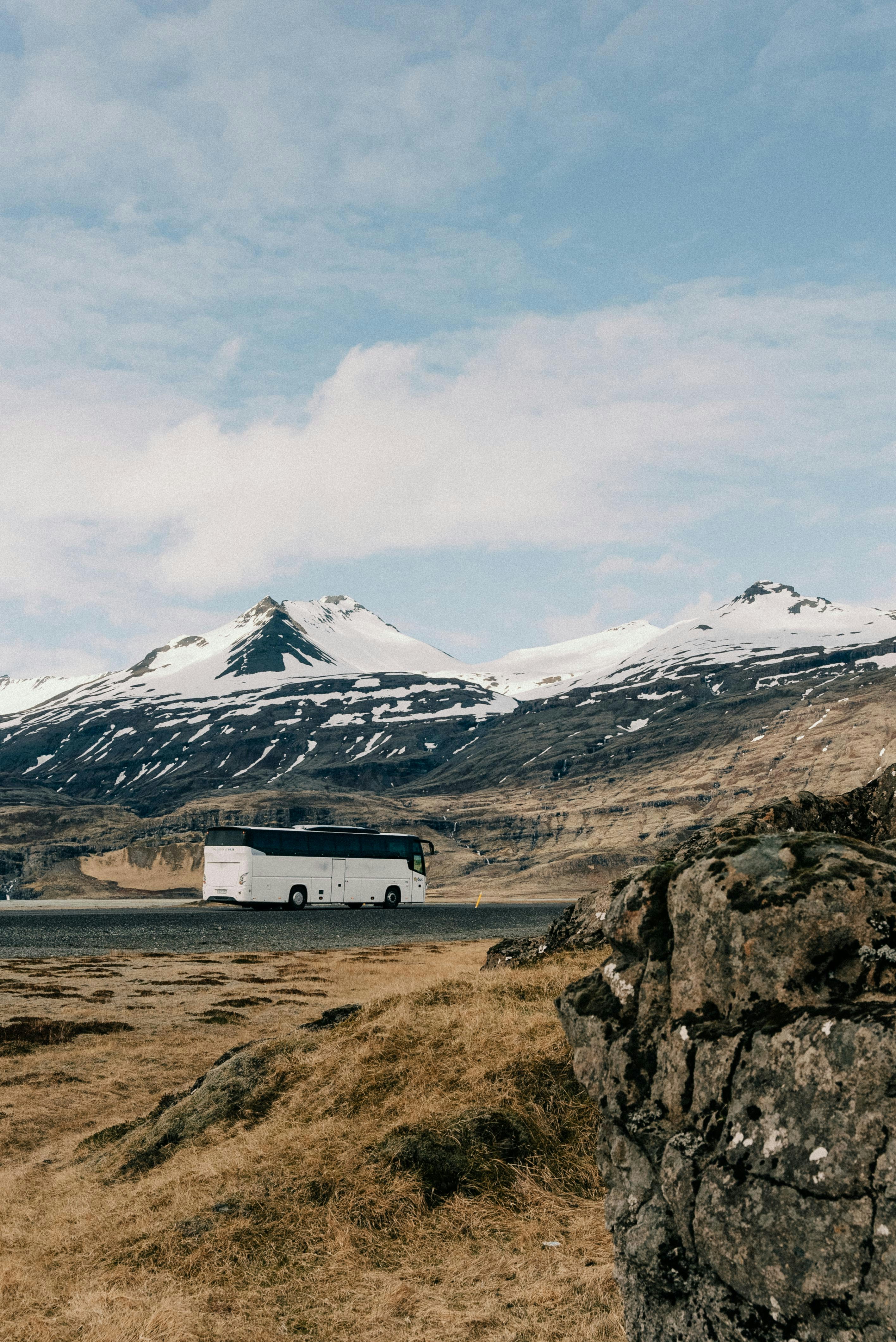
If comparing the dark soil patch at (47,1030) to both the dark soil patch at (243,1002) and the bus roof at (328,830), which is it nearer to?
Answer: the dark soil patch at (243,1002)

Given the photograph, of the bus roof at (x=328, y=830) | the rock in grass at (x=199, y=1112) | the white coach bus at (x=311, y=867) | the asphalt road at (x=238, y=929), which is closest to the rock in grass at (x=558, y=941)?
the rock in grass at (x=199, y=1112)

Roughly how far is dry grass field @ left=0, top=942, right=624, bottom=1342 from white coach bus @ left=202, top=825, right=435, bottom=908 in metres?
51.2

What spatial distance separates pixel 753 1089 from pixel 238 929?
5634 centimetres

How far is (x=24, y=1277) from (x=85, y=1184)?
2.93m

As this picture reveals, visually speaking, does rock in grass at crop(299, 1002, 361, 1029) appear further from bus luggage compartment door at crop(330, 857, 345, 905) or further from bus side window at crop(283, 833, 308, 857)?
bus luggage compartment door at crop(330, 857, 345, 905)

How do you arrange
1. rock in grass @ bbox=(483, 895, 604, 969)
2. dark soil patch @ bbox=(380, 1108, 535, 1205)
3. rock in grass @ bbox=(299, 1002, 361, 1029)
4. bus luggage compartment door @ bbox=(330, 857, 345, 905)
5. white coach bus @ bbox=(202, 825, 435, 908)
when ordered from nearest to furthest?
dark soil patch @ bbox=(380, 1108, 535, 1205)
rock in grass @ bbox=(299, 1002, 361, 1029)
rock in grass @ bbox=(483, 895, 604, 969)
white coach bus @ bbox=(202, 825, 435, 908)
bus luggage compartment door @ bbox=(330, 857, 345, 905)

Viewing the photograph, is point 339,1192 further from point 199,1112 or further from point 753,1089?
point 753,1089

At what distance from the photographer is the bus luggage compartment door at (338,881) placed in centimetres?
7306

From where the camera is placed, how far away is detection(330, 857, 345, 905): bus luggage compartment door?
73.1 m

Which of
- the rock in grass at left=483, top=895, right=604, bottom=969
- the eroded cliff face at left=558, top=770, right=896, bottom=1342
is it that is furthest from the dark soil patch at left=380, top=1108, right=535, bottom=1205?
the rock in grass at left=483, top=895, right=604, bottom=969

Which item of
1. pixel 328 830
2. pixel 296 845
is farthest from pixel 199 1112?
pixel 328 830

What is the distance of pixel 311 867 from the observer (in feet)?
235

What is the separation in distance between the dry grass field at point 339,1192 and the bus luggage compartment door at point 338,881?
5544 cm

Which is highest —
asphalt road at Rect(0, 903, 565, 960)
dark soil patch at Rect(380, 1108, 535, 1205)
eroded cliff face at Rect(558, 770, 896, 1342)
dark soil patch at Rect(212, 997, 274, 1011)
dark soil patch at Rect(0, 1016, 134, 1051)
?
eroded cliff face at Rect(558, 770, 896, 1342)
